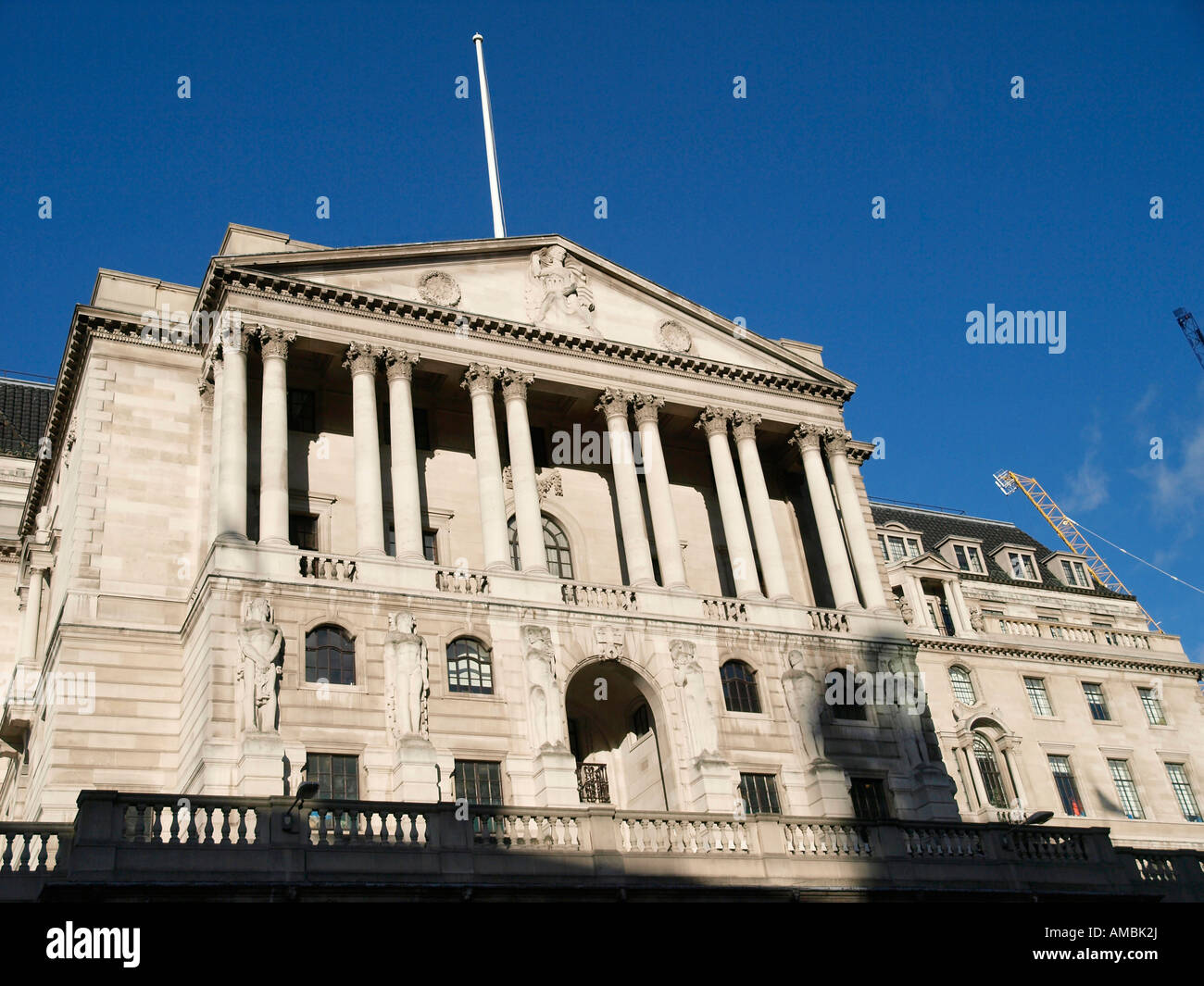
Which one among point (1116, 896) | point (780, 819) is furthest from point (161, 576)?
point (1116, 896)

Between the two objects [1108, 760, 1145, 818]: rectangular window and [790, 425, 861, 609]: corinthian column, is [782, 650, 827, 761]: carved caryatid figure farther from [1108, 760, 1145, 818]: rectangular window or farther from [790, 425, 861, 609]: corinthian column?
[1108, 760, 1145, 818]: rectangular window

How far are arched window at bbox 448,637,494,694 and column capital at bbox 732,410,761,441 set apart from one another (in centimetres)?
1463

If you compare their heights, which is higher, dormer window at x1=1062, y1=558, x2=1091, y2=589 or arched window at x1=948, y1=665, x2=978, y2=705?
dormer window at x1=1062, y1=558, x2=1091, y2=589

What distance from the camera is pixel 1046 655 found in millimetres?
65938

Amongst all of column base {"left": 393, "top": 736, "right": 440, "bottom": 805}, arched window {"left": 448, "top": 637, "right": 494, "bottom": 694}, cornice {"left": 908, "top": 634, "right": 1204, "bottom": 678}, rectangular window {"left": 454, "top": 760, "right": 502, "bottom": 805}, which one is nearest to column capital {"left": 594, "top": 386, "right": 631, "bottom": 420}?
arched window {"left": 448, "top": 637, "right": 494, "bottom": 694}

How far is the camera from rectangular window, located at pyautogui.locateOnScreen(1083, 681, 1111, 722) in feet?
216

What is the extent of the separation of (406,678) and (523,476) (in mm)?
9454

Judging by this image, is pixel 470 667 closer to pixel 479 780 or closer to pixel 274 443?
pixel 479 780

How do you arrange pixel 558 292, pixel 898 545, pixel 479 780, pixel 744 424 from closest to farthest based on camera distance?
pixel 479 780 → pixel 558 292 → pixel 744 424 → pixel 898 545

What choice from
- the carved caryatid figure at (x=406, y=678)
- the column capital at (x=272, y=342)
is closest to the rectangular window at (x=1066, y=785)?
the carved caryatid figure at (x=406, y=678)

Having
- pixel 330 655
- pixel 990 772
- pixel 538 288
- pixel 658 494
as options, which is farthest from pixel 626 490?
pixel 990 772
